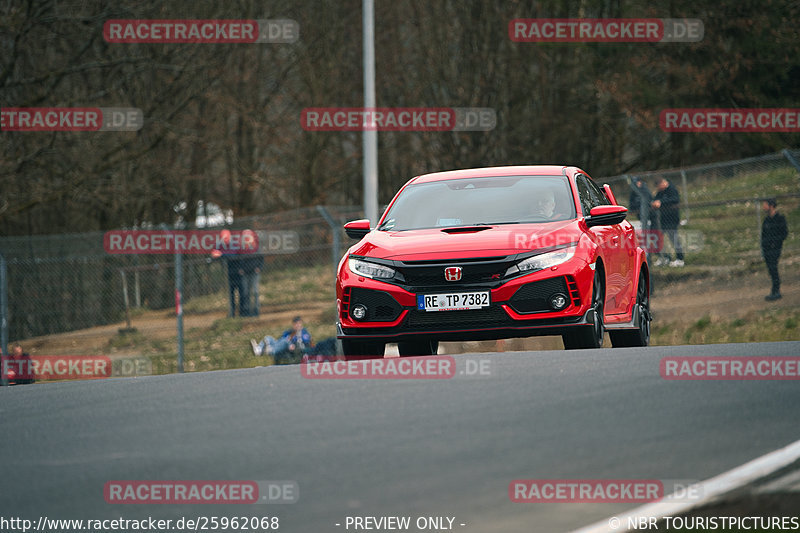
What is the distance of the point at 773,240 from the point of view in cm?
2144

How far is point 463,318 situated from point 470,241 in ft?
2.27

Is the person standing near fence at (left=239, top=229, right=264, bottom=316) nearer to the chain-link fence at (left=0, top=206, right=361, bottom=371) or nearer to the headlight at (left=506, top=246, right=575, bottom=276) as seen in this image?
the chain-link fence at (left=0, top=206, right=361, bottom=371)

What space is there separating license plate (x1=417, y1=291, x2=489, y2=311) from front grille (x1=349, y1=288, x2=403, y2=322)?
0.28 m

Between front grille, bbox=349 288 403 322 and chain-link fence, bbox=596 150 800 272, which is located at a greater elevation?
chain-link fence, bbox=596 150 800 272

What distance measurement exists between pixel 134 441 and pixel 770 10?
29.5m

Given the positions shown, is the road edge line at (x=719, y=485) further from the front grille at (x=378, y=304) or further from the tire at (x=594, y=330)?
the front grille at (x=378, y=304)

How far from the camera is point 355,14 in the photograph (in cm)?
4656

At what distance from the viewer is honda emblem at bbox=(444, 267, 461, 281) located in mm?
10648

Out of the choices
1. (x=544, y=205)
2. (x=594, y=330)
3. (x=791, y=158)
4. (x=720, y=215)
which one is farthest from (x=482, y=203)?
(x=720, y=215)

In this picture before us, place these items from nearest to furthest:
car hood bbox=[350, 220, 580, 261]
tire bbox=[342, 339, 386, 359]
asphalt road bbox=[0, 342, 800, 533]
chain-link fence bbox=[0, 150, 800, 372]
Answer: asphalt road bbox=[0, 342, 800, 533]
car hood bbox=[350, 220, 580, 261]
tire bbox=[342, 339, 386, 359]
chain-link fence bbox=[0, 150, 800, 372]

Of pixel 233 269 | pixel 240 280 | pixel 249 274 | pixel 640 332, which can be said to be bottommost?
pixel 640 332

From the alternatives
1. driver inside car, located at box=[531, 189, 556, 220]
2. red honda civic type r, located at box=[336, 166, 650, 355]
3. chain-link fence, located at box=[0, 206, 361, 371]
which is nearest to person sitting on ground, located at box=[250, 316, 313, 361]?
chain-link fence, located at box=[0, 206, 361, 371]

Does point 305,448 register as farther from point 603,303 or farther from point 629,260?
point 629,260

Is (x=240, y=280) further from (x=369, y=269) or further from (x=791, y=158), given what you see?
(x=369, y=269)
